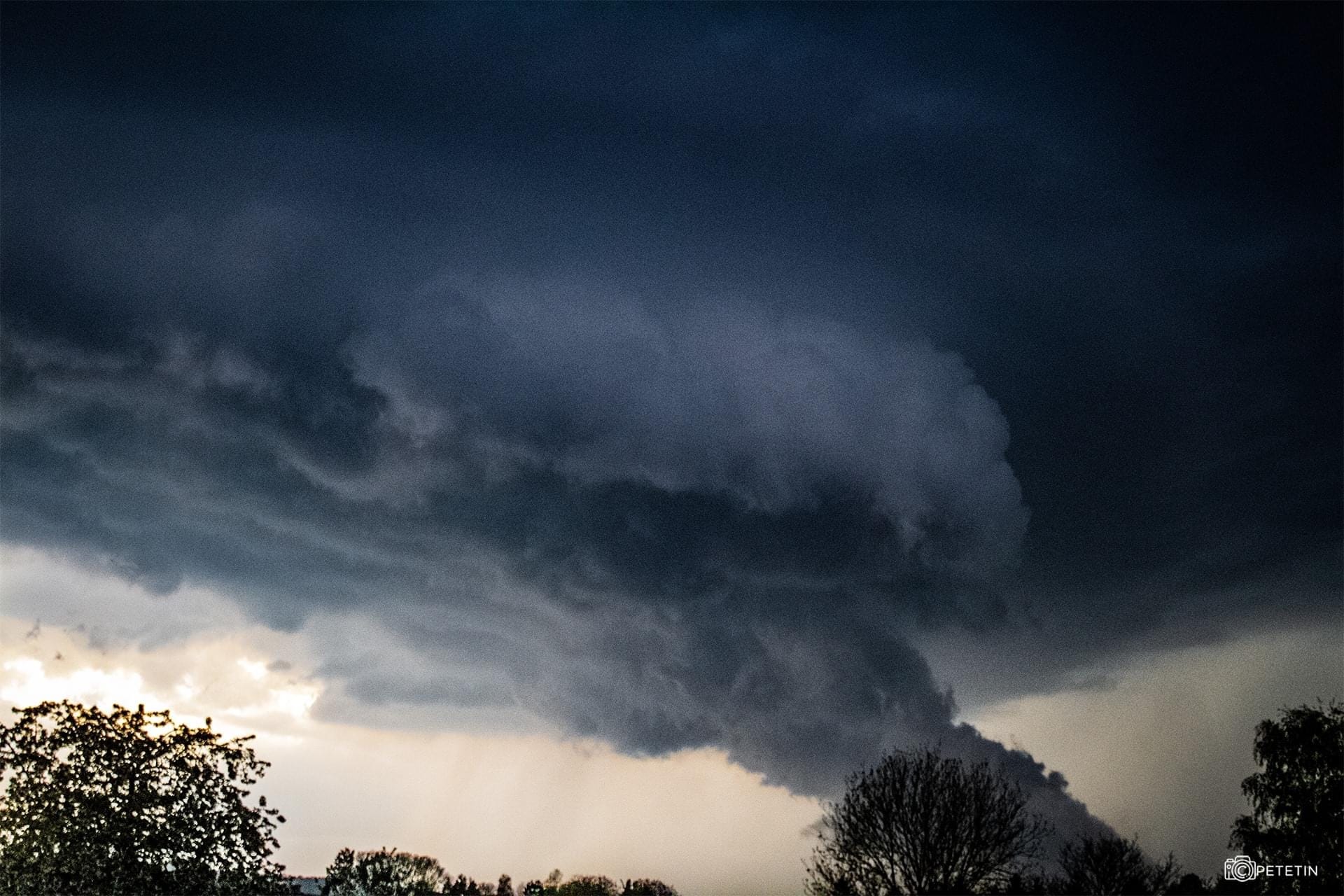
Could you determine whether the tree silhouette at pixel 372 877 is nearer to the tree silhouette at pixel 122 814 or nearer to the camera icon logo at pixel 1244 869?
Result: the tree silhouette at pixel 122 814

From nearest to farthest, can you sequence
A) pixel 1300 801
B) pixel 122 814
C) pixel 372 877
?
pixel 122 814 < pixel 1300 801 < pixel 372 877

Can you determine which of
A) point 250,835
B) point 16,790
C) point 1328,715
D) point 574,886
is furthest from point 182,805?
point 574,886

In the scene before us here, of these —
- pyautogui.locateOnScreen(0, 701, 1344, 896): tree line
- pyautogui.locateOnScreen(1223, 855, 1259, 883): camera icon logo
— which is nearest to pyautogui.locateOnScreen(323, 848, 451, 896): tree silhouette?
pyautogui.locateOnScreen(0, 701, 1344, 896): tree line

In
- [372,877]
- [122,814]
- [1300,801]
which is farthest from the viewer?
[372,877]

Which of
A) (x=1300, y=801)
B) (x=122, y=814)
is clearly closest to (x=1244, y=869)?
(x=1300, y=801)

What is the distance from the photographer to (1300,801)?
5591cm

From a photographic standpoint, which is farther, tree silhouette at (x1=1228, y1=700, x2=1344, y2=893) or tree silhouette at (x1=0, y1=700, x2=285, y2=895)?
tree silhouette at (x1=1228, y1=700, x2=1344, y2=893)

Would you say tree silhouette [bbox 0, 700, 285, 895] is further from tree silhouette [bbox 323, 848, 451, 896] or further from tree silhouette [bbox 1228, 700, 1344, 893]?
tree silhouette [bbox 1228, 700, 1344, 893]

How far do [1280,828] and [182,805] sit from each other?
5573 cm

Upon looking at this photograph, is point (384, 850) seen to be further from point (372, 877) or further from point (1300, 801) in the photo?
point (1300, 801)

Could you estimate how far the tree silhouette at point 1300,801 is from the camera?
5362 cm

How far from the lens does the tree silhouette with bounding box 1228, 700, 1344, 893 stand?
53.6 meters

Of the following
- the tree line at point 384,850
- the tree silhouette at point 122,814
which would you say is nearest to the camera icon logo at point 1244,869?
the tree line at point 384,850

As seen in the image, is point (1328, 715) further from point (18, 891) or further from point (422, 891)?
point (422, 891)
